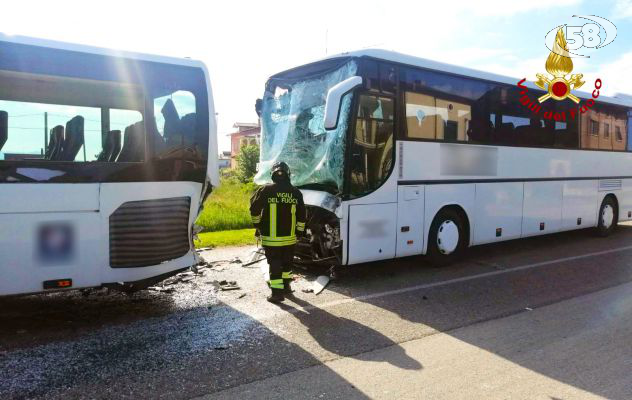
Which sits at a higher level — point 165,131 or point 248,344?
point 165,131

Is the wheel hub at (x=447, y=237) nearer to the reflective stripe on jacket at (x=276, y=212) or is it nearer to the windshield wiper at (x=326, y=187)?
the windshield wiper at (x=326, y=187)

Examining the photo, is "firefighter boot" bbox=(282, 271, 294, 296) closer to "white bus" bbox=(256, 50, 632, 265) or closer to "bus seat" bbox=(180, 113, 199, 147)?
"white bus" bbox=(256, 50, 632, 265)

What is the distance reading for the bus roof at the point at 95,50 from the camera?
16.5ft

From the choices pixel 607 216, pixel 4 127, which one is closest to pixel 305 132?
pixel 4 127

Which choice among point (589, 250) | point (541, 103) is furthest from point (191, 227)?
point (589, 250)

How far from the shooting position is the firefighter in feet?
20.9

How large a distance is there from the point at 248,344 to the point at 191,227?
1.86m

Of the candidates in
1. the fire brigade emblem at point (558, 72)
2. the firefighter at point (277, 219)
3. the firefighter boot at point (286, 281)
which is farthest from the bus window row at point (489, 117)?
the firefighter boot at point (286, 281)

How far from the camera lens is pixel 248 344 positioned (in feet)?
16.2

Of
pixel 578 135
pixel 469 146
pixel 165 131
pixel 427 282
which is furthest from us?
pixel 578 135

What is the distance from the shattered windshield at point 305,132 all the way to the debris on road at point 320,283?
1.37m

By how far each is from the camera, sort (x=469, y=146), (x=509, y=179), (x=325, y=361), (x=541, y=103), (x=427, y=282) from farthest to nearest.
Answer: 1. (x=541, y=103)
2. (x=509, y=179)
3. (x=469, y=146)
4. (x=427, y=282)
5. (x=325, y=361)

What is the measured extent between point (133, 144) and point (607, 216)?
11448 mm

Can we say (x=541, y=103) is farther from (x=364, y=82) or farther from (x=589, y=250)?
(x=364, y=82)
